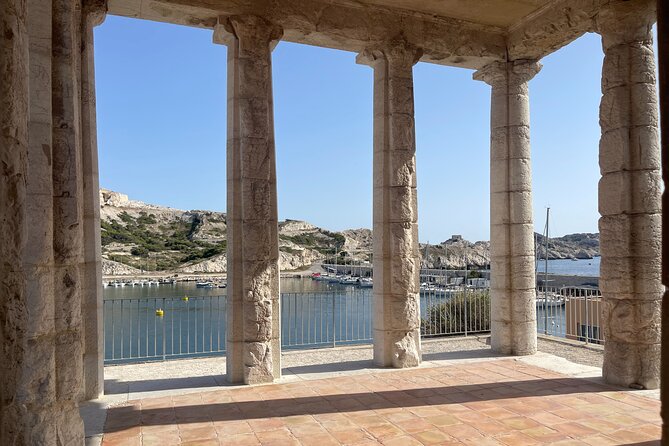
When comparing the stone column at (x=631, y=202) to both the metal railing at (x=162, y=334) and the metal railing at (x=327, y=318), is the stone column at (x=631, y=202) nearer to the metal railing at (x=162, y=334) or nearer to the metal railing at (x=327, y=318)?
the metal railing at (x=327, y=318)

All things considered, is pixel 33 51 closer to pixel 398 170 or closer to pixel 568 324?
pixel 398 170

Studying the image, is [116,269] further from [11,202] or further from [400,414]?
[11,202]

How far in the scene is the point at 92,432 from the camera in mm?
5477

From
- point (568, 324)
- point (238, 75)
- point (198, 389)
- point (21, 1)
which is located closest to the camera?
point (21, 1)

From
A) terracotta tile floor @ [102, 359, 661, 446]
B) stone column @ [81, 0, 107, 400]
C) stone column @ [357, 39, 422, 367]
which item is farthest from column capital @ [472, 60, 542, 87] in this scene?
stone column @ [81, 0, 107, 400]

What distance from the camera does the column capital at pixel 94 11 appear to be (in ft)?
23.0

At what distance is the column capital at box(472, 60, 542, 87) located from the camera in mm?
9516

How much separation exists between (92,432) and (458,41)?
27.6 ft

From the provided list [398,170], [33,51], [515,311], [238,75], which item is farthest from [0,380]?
[515,311]

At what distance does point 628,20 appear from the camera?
732cm

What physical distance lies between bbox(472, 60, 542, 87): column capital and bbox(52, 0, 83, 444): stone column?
776 centimetres

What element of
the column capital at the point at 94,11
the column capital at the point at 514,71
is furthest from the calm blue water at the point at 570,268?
A: the column capital at the point at 94,11

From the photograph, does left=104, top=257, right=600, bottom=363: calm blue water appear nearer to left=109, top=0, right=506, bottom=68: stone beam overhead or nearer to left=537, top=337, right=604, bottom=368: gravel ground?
left=537, top=337, right=604, bottom=368: gravel ground

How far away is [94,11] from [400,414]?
6.88 m
